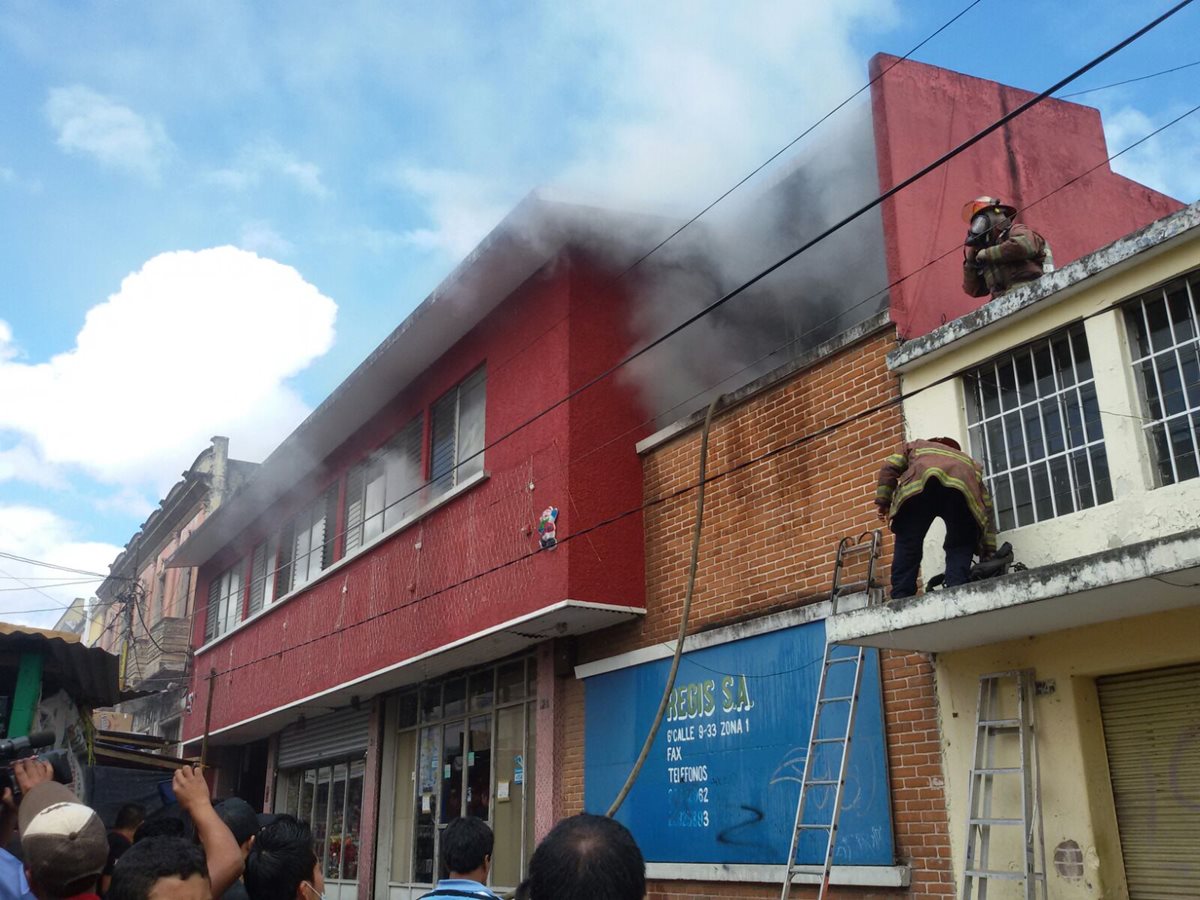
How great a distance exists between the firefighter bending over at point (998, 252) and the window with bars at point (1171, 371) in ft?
3.95

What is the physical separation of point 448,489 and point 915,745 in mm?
6884

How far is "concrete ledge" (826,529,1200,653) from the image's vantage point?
5422mm

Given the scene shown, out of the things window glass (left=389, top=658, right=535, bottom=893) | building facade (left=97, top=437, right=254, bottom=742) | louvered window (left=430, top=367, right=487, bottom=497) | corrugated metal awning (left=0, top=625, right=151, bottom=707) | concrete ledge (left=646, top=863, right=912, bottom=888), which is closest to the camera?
concrete ledge (left=646, top=863, right=912, bottom=888)

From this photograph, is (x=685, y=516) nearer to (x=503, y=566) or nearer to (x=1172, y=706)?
→ (x=503, y=566)

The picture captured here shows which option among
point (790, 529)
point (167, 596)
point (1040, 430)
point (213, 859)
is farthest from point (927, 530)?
point (167, 596)

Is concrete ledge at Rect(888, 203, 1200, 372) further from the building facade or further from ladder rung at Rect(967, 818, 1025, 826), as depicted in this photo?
the building facade

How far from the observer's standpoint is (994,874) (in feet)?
20.0

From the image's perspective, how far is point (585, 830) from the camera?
242 centimetres

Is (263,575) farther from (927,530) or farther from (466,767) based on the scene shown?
(927,530)

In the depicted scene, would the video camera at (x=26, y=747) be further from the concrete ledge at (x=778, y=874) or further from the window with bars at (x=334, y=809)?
the window with bars at (x=334, y=809)

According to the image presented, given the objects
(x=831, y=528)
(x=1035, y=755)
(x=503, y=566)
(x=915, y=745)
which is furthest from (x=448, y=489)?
(x=1035, y=755)

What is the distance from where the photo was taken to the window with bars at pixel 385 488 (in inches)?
551

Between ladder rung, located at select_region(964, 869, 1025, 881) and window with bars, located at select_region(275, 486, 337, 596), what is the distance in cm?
1137

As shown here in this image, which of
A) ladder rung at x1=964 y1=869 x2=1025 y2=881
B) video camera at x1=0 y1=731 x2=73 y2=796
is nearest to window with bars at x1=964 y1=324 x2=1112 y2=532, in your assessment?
ladder rung at x1=964 y1=869 x2=1025 y2=881
